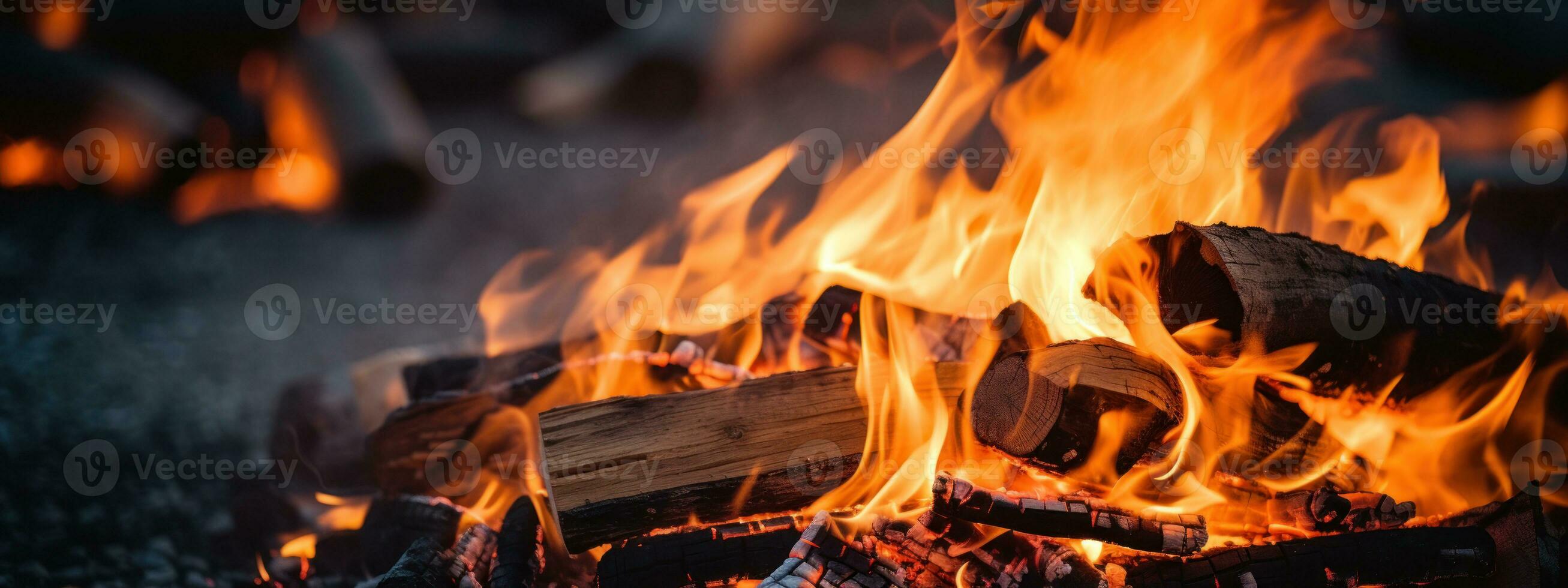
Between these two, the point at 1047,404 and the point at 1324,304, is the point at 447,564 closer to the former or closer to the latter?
the point at 1047,404

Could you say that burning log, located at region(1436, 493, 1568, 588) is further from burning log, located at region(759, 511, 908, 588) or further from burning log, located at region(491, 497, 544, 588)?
burning log, located at region(491, 497, 544, 588)

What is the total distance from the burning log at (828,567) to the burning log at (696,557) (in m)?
0.10

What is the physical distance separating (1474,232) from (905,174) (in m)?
4.10

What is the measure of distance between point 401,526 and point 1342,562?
370 centimetres

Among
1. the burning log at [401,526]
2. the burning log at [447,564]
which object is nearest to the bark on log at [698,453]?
the burning log at [447,564]

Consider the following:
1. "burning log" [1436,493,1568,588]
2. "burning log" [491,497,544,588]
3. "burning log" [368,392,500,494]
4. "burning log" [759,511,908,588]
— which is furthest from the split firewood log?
"burning log" [368,392,500,494]

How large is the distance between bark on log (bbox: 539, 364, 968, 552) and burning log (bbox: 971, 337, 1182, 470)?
0.53 metres

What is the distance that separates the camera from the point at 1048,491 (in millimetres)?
2475

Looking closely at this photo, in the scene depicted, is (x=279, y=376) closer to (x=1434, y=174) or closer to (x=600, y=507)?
(x=600, y=507)

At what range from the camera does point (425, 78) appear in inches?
186

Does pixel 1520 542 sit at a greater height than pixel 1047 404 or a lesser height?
lesser

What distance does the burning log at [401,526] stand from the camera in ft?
9.86

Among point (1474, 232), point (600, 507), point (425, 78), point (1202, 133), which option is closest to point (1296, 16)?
point (1202, 133)

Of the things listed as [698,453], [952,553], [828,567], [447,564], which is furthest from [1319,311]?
[447,564]
